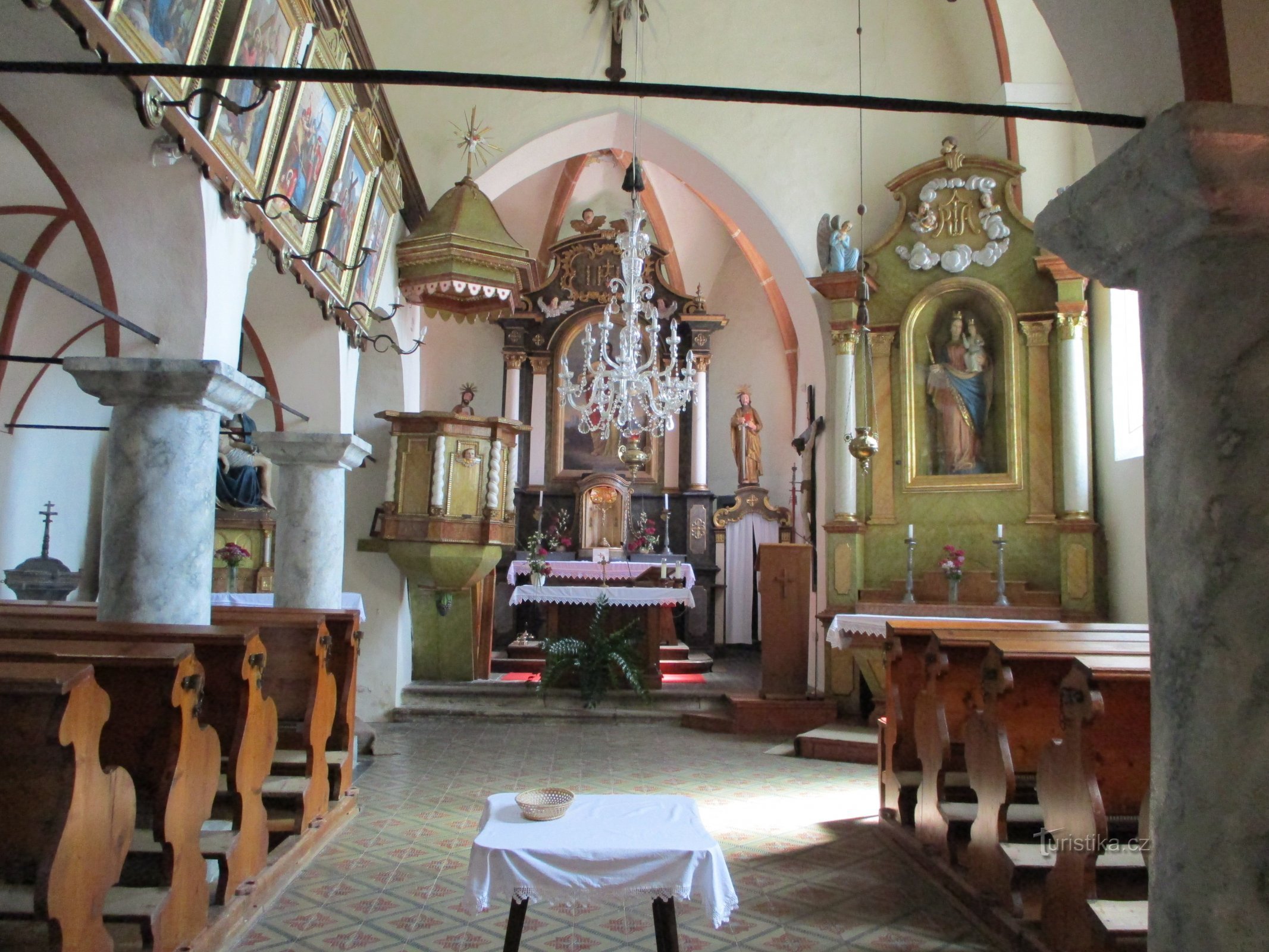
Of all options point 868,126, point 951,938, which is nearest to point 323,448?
point 951,938

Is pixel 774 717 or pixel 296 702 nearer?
pixel 296 702

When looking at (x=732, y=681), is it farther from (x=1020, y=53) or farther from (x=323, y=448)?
(x=1020, y=53)

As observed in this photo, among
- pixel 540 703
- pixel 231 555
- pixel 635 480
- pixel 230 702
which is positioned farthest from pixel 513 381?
pixel 230 702

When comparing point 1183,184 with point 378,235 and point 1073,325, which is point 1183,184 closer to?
point 378,235

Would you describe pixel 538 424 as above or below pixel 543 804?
above

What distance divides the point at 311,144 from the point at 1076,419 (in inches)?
258

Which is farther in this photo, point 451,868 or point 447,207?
point 447,207

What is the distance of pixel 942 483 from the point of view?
8859mm

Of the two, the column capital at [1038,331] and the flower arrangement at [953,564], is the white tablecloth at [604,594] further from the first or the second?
the column capital at [1038,331]

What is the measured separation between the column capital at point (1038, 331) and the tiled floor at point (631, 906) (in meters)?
4.14

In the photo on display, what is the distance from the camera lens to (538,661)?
35.8ft

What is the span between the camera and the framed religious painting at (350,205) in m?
6.55

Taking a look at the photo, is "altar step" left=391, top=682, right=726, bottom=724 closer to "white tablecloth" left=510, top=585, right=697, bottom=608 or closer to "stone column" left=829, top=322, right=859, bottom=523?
"white tablecloth" left=510, top=585, right=697, bottom=608

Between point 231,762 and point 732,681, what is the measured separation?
7.20 m
